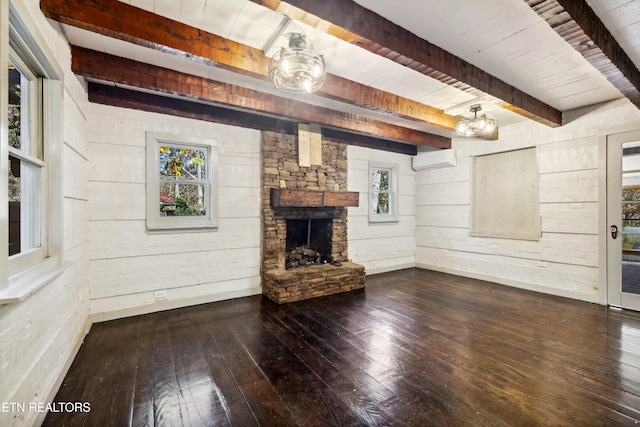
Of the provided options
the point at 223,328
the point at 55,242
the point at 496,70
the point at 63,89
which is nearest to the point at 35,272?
the point at 55,242

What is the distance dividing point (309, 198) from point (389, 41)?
2344 mm

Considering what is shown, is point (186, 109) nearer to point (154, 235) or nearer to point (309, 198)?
point (154, 235)

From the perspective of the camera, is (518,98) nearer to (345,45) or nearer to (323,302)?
(345,45)

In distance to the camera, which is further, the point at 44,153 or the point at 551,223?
the point at 551,223

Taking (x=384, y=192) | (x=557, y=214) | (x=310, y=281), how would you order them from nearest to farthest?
(x=310, y=281), (x=557, y=214), (x=384, y=192)

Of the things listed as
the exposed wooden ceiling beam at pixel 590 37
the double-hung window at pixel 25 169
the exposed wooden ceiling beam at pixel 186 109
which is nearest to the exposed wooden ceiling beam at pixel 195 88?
the exposed wooden ceiling beam at pixel 186 109

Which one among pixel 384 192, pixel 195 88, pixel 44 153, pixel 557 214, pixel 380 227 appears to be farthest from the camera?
pixel 384 192

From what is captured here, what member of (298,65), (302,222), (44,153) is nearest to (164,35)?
(298,65)

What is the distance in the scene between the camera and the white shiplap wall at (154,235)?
120 inches

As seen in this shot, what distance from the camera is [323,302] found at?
367 centimetres

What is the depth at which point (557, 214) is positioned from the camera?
3.98m

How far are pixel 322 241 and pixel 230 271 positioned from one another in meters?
1.59

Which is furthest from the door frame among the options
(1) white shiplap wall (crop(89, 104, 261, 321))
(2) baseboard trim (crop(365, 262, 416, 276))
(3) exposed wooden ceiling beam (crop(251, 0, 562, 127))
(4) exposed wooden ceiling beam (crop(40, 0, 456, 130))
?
(1) white shiplap wall (crop(89, 104, 261, 321))

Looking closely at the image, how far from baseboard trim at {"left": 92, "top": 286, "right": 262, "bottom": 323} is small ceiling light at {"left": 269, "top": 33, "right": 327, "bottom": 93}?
279 cm
